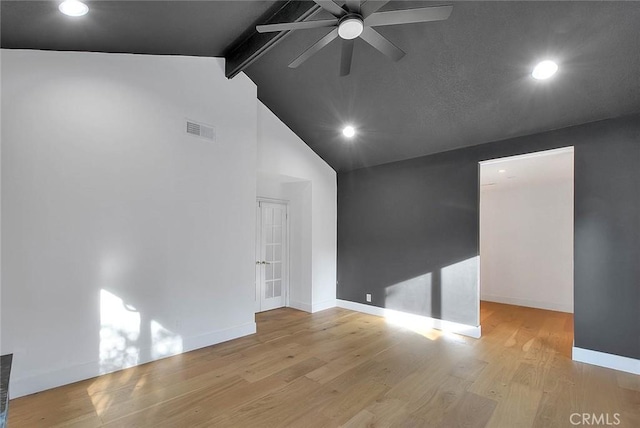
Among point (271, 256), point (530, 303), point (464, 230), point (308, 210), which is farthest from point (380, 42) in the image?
point (530, 303)

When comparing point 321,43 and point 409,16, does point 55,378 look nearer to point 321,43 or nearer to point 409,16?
point 321,43

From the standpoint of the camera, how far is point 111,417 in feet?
7.68

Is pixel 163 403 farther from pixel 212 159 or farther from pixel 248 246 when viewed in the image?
pixel 212 159

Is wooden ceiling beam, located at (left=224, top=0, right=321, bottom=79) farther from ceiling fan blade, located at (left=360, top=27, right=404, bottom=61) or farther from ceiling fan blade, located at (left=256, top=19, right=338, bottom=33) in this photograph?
ceiling fan blade, located at (left=360, top=27, right=404, bottom=61)

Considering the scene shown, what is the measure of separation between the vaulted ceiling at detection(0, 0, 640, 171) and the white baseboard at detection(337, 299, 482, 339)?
2.62 metres

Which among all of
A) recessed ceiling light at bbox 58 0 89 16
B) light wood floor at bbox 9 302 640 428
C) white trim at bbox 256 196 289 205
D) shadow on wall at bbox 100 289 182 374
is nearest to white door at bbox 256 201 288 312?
white trim at bbox 256 196 289 205

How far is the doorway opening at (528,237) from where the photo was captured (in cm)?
549

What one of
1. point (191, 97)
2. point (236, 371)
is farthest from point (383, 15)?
point (236, 371)

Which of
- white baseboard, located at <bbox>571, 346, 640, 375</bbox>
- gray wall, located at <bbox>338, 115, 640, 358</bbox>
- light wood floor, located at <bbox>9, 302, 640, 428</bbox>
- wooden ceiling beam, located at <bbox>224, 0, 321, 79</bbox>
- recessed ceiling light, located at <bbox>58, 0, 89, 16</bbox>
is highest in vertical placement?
wooden ceiling beam, located at <bbox>224, 0, 321, 79</bbox>

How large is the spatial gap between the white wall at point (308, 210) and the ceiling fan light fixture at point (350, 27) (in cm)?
281

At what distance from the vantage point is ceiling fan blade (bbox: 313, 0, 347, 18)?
2043 millimetres

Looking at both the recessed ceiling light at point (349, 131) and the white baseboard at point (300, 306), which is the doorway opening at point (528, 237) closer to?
the recessed ceiling light at point (349, 131)

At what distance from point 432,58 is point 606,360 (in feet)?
12.3

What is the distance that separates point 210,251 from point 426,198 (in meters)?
3.33
